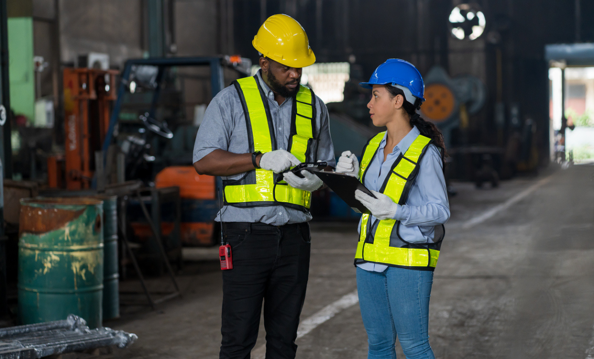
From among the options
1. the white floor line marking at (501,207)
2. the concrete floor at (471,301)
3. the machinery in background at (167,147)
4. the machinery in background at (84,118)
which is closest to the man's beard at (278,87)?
the concrete floor at (471,301)

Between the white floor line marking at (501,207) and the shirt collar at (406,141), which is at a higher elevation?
the shirt collar at (406,141)

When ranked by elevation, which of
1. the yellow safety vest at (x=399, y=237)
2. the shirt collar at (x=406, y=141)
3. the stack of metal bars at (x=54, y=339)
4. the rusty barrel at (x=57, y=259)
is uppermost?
the shirt collar at (x=406, y=141)

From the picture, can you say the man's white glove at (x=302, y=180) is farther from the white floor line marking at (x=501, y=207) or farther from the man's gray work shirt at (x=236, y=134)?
the white floor line marking at (x=501, y=207)

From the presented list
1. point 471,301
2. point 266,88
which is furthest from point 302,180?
point 471,301

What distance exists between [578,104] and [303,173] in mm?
18882

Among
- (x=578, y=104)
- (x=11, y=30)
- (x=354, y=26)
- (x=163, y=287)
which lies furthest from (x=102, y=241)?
(x=578, y=104)

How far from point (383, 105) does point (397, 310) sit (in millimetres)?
860

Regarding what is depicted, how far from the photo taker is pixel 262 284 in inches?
117

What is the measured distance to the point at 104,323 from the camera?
5289mm

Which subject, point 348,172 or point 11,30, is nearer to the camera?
point 348,172

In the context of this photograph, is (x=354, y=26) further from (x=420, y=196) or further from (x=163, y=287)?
(x=420, y=196)

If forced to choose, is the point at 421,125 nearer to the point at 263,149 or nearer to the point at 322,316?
the point at 263,149

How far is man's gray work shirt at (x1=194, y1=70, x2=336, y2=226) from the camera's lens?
116 inches

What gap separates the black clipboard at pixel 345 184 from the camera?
101 inches
